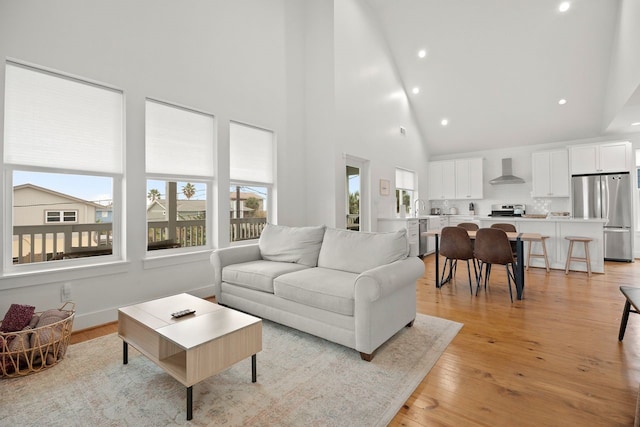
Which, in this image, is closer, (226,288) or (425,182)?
(226,288)

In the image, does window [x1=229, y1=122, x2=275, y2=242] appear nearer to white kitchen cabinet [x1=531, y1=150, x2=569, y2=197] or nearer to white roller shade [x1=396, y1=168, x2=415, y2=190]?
white roller shade [x1=396, y1=168, x2=415, y2=190]

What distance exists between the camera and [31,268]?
8.71 feet

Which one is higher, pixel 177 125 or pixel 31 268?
pixel 177 125

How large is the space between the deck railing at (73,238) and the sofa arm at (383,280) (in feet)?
8.33

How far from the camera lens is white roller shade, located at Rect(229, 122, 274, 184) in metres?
4.31

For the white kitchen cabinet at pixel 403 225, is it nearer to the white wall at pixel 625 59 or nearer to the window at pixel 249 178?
the window at pixel 249 178

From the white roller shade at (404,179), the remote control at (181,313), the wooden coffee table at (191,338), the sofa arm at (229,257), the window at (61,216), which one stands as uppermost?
the white roller shade at (404,179)

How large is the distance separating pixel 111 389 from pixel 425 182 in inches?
320

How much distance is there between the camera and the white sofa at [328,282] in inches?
88.1

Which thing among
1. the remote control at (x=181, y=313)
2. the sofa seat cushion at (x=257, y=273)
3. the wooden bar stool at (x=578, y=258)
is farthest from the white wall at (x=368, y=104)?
the remote control at (x=181, y=313)

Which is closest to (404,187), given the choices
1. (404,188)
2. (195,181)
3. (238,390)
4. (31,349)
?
(404,188)

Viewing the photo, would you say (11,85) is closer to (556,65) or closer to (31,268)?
(31,268)

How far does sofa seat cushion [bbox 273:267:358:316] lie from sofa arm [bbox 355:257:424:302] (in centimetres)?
13

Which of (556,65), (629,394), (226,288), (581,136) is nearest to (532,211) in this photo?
(581,136)
